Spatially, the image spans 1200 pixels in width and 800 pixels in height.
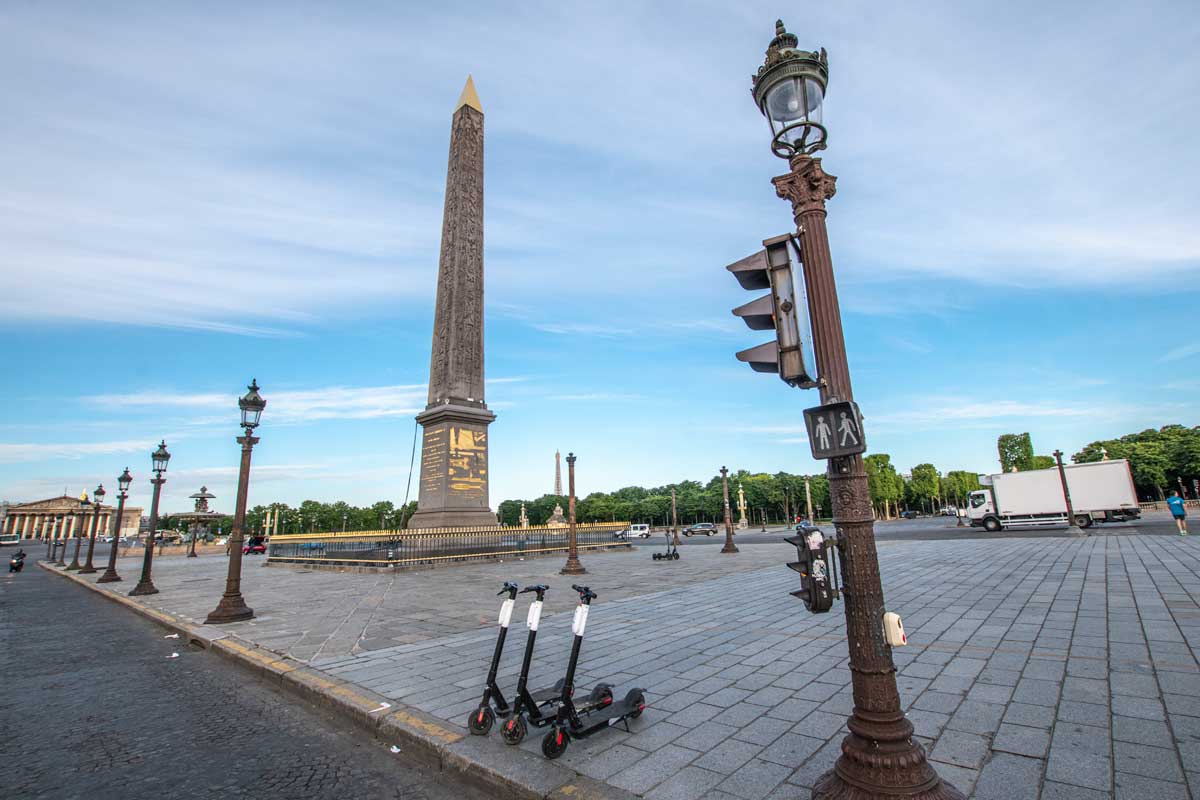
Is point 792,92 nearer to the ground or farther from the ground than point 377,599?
farther from the ground

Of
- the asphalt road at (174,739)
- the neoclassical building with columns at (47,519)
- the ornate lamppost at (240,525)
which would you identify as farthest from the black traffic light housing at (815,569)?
the neoclassical building with columns at (47,519)

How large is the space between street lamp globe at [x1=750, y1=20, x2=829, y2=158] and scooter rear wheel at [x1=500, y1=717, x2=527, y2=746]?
14.0 ft

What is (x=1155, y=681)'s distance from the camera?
4.58 m

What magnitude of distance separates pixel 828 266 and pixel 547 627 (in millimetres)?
6833

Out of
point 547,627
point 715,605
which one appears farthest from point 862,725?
point 715,605

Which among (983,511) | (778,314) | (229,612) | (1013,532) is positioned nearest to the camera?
(778,314)

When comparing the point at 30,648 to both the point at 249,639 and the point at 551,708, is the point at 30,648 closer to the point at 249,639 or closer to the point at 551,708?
the point at 249,639

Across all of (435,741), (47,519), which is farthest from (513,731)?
(47,519)

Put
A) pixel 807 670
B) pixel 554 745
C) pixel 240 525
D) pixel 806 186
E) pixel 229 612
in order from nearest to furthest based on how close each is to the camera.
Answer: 1. pixel 806 186
2. pixel 554 745
3. pixel 807 670
4. pixel 229 612
5. pixel 240 525

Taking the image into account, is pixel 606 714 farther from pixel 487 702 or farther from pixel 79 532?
pixel 79 532

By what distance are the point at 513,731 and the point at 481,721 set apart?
0.34 meters

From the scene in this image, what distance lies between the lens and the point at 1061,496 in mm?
30078

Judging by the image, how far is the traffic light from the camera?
117 inches

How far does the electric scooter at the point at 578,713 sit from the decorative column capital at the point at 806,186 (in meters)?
2.78
